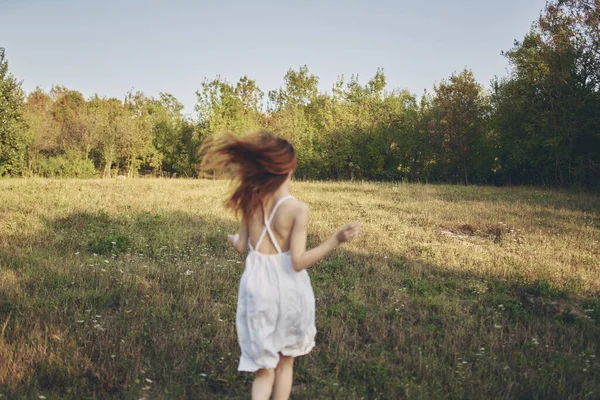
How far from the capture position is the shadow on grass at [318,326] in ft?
13.8

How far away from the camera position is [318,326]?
5555 millimetres

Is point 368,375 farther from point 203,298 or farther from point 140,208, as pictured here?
point 140,208

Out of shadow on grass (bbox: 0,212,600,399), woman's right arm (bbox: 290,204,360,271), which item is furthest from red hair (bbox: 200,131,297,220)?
shadow on grass (bbox: 0,212,600,399)

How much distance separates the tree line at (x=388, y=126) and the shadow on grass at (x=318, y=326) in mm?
13556

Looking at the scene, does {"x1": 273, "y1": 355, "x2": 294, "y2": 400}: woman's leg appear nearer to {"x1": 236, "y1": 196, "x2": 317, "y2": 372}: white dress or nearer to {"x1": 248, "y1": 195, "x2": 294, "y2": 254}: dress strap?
{"x1": 236, "y1": 196, "x2": 317, "y2": 372}: white dress

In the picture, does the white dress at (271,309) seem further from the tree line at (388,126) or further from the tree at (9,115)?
the tree at (9,115)

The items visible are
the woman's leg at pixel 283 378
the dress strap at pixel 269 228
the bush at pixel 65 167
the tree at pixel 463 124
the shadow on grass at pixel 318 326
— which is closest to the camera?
the dress strap at pixel 269 228

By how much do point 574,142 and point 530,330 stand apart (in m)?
24.5

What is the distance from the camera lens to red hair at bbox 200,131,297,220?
3115 mm

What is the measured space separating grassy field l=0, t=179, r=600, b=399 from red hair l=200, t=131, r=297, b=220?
84.9 inches

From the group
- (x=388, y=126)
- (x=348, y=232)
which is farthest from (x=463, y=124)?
(x=348, y=232)

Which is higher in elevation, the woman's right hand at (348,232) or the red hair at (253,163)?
the red hair at (253,163)

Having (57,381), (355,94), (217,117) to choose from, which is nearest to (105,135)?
(217,117)

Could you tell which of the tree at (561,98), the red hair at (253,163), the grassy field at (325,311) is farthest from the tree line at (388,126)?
the red hair at (253,163)
